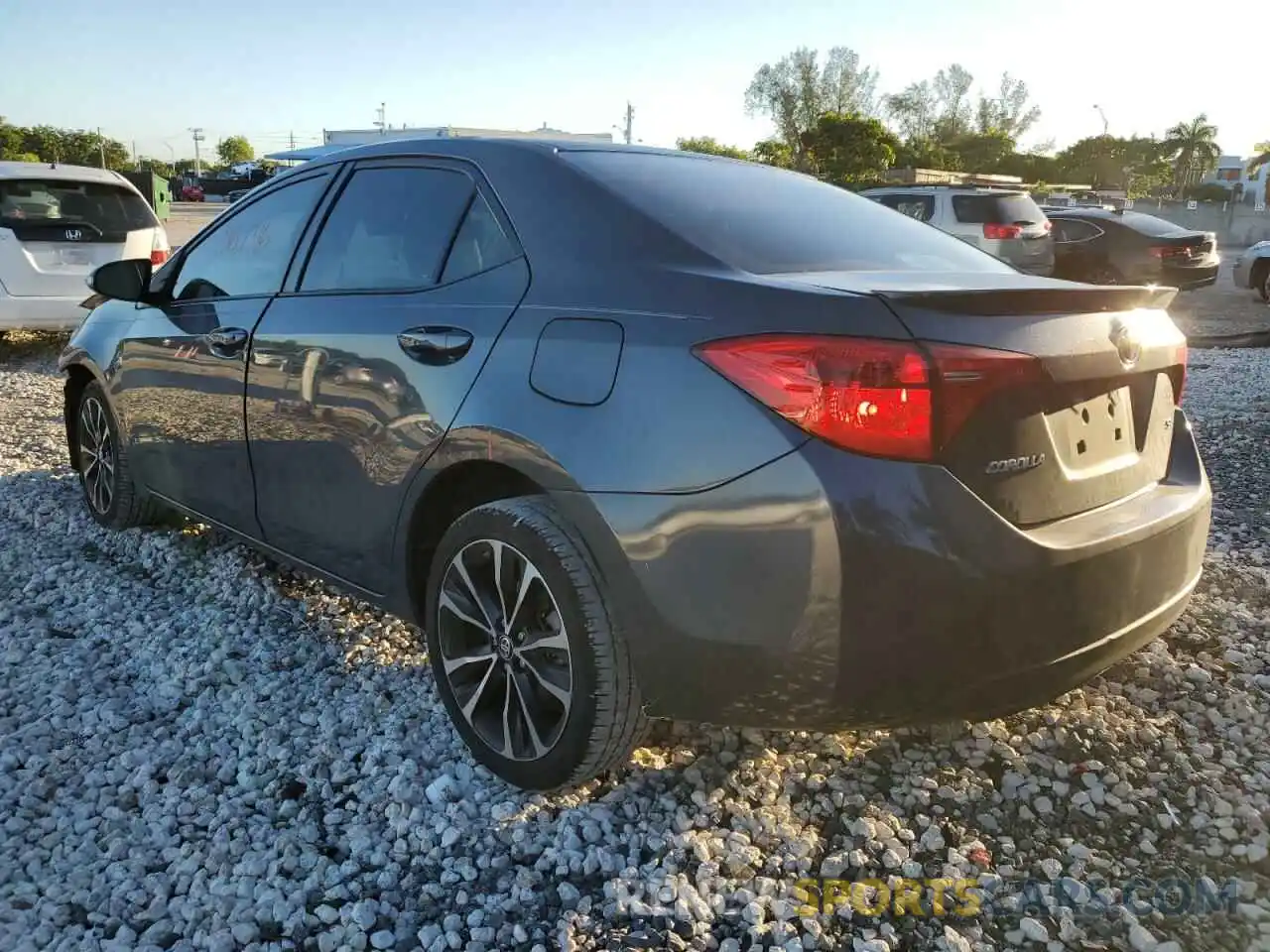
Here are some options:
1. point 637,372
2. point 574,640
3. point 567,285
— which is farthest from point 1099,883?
point 567,285

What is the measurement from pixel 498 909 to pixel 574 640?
1.94 feet

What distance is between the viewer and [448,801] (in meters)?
2.55

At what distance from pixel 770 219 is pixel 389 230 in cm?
115

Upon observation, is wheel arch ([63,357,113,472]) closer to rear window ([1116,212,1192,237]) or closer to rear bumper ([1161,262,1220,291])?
rear window ([1116,212,1192,237])

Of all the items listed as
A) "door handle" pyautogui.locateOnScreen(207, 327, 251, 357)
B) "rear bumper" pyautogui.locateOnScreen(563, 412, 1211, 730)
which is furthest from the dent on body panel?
"door handle" pyautogui.locateOnScreen(207, 327, 251, 357)

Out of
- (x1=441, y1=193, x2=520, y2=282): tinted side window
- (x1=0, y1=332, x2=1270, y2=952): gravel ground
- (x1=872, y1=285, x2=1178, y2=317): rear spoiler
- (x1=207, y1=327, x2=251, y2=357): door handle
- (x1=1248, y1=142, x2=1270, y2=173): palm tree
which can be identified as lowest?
(x1=0, y1=332, x2=1270, y2=952): gravel ground

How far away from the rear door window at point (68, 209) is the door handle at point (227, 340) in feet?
20.9

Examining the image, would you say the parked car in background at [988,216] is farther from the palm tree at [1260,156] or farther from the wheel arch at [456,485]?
the palm tree at [1260,156]

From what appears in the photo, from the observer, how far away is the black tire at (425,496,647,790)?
2.28 metres

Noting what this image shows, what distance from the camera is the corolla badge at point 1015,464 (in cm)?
199

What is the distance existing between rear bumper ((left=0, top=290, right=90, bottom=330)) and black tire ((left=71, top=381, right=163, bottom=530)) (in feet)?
14.5

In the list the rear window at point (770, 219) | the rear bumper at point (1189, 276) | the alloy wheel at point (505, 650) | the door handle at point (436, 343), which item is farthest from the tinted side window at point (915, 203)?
the alloy wheel at point (505, 650)

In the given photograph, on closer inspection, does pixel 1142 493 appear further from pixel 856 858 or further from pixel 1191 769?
pixel 856 858

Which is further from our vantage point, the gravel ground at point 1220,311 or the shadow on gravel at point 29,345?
the gravel ground at point 1220,311
